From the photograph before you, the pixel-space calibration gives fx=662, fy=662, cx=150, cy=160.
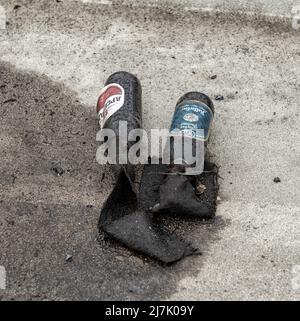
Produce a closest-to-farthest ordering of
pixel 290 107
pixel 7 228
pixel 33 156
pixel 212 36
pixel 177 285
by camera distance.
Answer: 1. pixel 177 285
2. pixel 7 228
3. pixel 33 156
4. pixel 290 107
5. pixel 212 36

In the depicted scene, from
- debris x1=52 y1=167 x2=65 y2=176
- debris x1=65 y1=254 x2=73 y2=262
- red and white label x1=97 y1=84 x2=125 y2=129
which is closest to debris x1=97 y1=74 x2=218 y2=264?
red and white label x1=97 y1=84 x2=125 y2=129

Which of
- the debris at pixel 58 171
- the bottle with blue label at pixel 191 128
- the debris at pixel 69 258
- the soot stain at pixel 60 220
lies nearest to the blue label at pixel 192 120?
the bottle with blue label at pixel 191 128

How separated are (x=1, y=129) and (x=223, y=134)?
51.5 inches

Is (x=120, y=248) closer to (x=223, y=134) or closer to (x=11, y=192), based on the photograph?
(x=11, y=192)

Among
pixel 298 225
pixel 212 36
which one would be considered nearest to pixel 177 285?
pixel 298 225

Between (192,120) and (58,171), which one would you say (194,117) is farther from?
(58,171)

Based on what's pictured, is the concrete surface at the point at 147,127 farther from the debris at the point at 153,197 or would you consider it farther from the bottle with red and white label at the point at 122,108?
the bottle with red and white label at the point at 122,108

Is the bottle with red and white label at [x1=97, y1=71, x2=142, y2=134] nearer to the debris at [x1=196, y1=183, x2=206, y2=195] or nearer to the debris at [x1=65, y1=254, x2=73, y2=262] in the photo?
the debris at [x1=196, y1=183, x2=206, y2=195]

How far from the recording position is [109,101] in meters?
3.73

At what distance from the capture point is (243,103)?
4.14 m

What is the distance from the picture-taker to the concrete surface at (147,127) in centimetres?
313

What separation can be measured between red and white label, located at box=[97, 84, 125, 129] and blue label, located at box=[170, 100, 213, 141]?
1.08ft

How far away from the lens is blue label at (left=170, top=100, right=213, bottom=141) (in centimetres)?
352

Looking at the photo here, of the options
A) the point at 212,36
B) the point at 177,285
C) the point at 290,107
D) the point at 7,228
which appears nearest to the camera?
the point at 177,285
